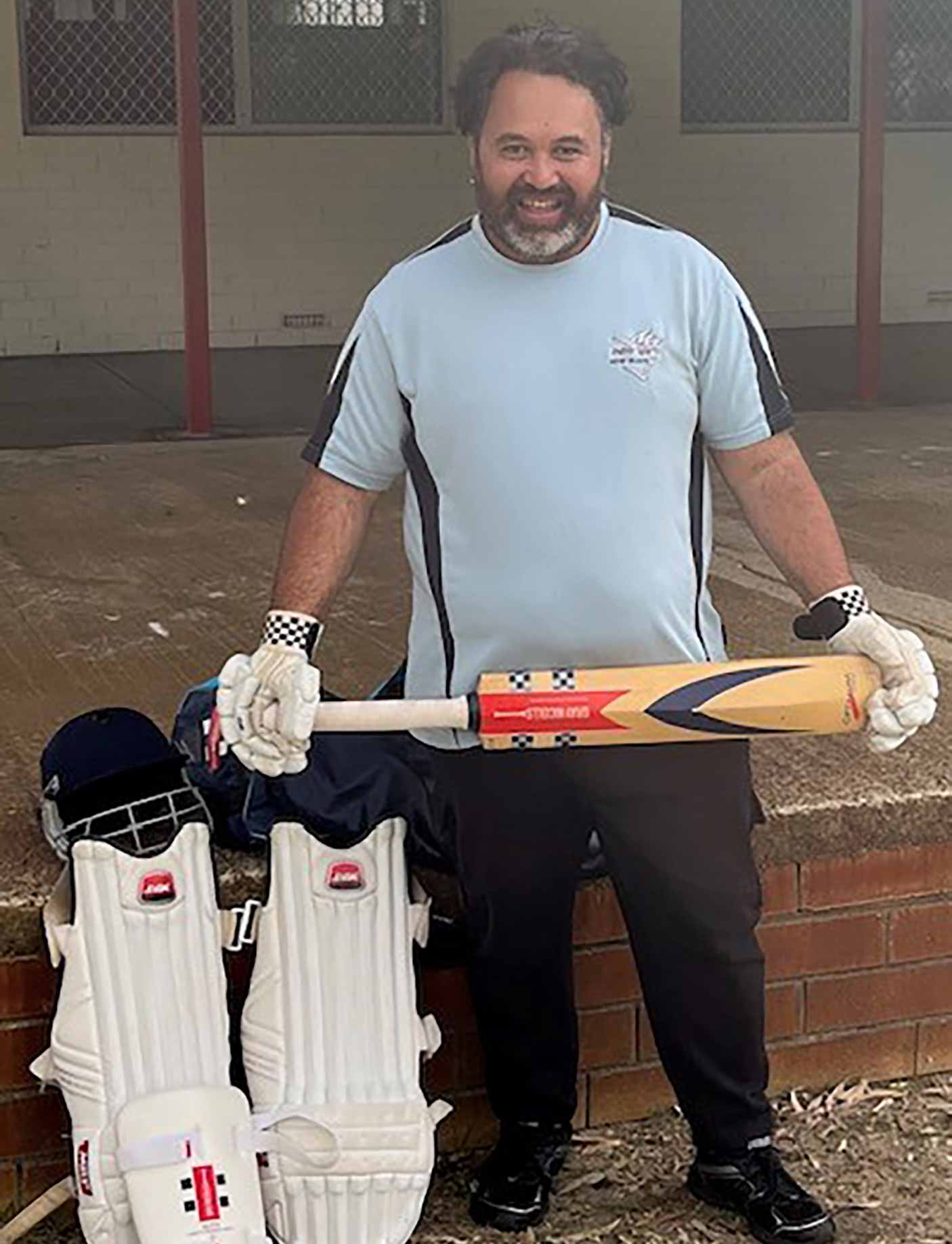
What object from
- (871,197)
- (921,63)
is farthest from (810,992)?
(921,63)

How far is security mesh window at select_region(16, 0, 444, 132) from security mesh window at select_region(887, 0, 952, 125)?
11.7 feet

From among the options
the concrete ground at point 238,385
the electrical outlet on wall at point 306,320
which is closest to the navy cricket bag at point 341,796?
the concrete ground at point 238,385

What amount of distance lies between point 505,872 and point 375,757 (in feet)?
1.10

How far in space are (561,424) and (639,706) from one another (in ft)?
1.30

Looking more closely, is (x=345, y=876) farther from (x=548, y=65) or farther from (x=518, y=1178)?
(x=548, y=65)

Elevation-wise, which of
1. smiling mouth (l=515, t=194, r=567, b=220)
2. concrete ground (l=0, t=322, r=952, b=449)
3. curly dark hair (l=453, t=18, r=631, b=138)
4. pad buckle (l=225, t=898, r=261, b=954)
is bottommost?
concrete ground (l=0, t=322, r=952, b=449)

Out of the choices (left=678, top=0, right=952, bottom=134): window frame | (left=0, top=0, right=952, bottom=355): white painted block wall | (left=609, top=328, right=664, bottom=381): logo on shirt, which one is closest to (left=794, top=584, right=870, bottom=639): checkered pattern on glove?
(left=609, top=328, right=664, bottom=381): logo on shirt

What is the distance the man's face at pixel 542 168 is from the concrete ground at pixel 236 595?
1.41 feet

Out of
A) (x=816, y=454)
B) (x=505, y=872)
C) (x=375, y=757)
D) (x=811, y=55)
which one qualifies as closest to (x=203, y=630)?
(x=375, y=757)

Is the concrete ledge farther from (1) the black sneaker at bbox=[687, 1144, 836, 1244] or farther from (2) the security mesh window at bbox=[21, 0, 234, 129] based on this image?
(2) the security mesh window at bbox=[21, 0, 234, 129]

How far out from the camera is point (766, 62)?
1395 cm

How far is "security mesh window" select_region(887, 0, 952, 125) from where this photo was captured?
14.1 m

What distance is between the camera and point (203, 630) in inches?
181

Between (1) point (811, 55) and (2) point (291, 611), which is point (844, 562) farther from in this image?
(1) point (811, 55)
